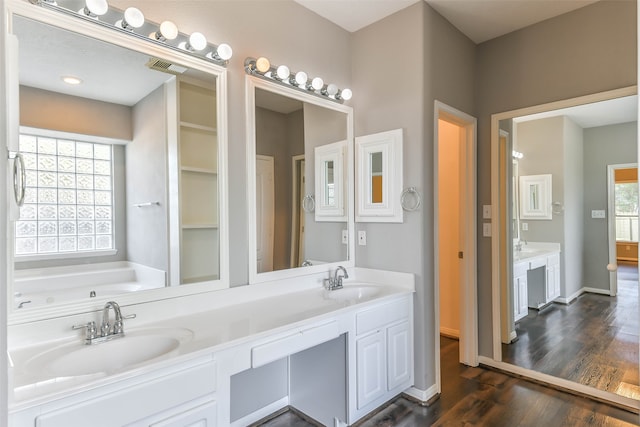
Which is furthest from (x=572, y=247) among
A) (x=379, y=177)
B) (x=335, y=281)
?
(x=335, y=281)

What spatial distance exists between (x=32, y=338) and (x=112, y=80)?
45.2 inches

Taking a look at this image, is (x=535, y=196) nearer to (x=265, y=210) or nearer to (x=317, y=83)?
(x=317, y=83)

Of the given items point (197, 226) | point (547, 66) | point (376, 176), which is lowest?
point (197, 226)

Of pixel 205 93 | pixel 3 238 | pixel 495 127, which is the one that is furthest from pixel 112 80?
pixel 495 127

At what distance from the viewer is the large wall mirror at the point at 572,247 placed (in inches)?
96.0

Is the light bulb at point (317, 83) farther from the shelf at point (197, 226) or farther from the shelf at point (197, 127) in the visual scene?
the shelf at point (197, 226)

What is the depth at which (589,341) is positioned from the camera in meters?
2.75

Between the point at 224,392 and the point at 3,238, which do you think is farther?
the point at 224,392

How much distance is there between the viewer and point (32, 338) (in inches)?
53.3

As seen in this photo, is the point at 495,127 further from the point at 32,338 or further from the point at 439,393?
the point at 32,338

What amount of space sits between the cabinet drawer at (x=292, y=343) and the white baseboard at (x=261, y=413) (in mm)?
769

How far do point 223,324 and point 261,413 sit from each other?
3.03ft

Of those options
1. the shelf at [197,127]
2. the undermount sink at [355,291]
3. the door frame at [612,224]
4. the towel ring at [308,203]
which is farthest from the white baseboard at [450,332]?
the shelf at [197,127]

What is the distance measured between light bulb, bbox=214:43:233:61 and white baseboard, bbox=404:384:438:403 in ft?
7.92
